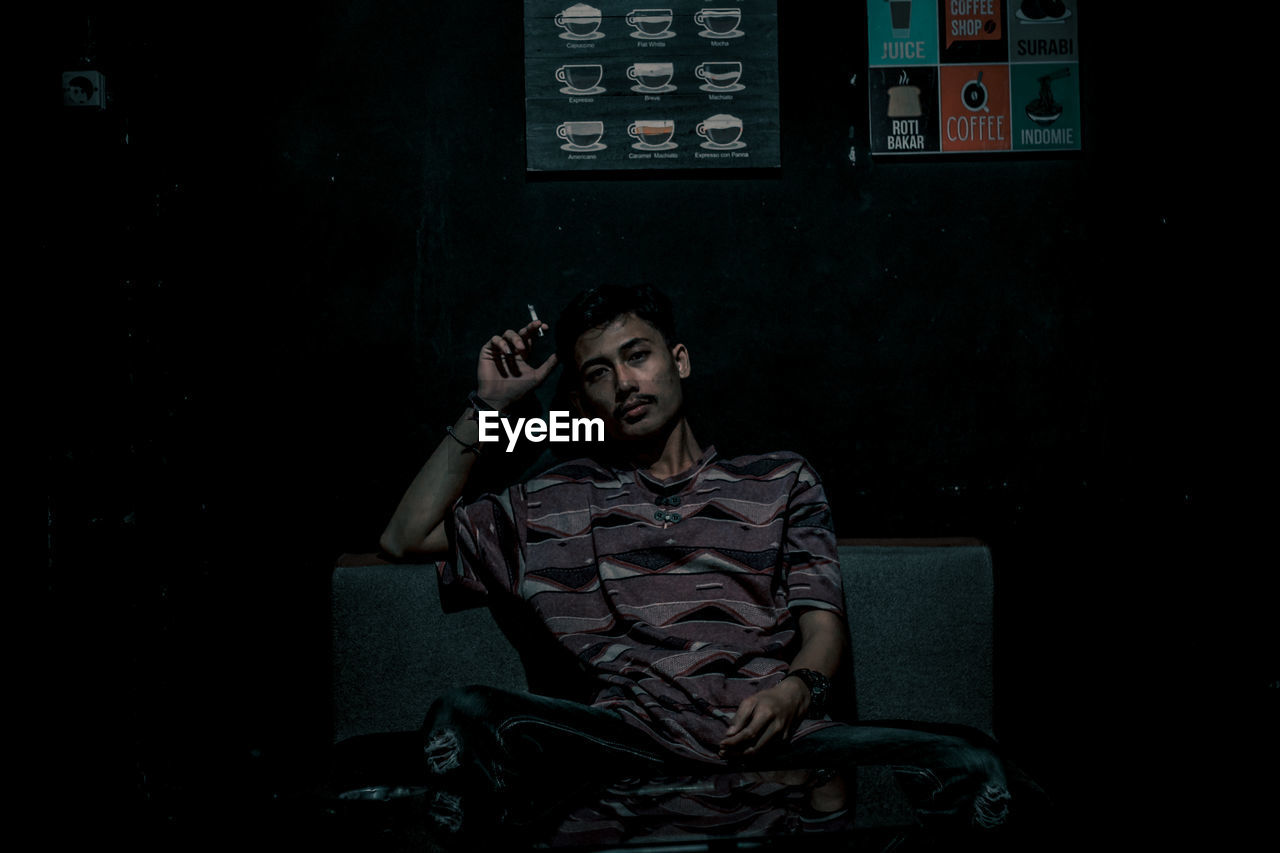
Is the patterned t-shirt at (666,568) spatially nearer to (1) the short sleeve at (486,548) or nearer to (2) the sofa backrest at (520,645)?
(1) the short sleeve at (486,548)

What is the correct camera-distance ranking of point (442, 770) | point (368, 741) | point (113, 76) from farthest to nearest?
point (113, 76) < point (368, 741) < point (442, 770)

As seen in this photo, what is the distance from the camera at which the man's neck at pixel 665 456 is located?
1837mm

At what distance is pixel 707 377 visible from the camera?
2.09 meters

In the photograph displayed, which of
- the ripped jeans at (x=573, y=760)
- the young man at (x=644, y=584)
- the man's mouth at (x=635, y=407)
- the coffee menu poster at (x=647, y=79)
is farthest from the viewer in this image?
the coffee menu poster at (x=647, y=79)

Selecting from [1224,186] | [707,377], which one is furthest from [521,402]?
[1224,186]

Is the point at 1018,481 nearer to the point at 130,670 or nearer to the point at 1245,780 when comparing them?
the point at 1245,780

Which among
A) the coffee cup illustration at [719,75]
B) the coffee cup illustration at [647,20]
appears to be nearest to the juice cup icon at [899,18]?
the coffee cup illustration at [719,75]

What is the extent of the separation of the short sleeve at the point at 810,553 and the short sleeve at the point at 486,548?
55 centimetres

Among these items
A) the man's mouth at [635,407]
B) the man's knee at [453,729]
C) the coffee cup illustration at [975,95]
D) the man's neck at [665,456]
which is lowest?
the man's knee at [453,729]

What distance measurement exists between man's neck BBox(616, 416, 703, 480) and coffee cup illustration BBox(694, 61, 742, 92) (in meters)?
0.81

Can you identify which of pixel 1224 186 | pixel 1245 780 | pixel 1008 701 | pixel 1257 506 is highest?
pixel 1224 186

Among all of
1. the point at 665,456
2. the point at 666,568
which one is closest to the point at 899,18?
the point at 665,456

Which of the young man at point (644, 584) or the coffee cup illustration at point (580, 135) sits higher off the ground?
the coffee cup illustration at point (580, 135)

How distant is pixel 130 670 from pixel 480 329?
1.17 metres
